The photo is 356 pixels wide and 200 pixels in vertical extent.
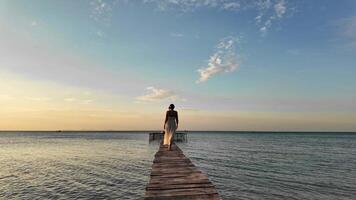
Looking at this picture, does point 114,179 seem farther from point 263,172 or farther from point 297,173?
point 297,173

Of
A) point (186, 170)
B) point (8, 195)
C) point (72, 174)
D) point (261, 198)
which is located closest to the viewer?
point (186, 170)

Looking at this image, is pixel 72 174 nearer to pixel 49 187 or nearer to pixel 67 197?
pixel 49 187

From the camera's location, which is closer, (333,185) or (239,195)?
(239,195)

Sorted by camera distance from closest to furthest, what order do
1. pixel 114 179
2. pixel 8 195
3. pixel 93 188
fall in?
pixel 8 195
pixel 93 188
pixel 114 179

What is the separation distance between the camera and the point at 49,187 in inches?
715

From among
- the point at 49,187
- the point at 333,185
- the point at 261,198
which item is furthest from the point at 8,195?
the point at 333,185

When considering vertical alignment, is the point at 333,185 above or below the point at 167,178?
below

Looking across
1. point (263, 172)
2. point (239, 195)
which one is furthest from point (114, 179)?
point (263, 172)

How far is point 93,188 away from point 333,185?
48.1 ft

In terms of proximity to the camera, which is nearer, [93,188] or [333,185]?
[93,188]

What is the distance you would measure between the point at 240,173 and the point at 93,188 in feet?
36.3

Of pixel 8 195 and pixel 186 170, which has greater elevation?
pixel 186 170

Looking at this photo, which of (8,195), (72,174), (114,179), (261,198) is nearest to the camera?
(261,198)

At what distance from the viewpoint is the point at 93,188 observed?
57.5 ft
